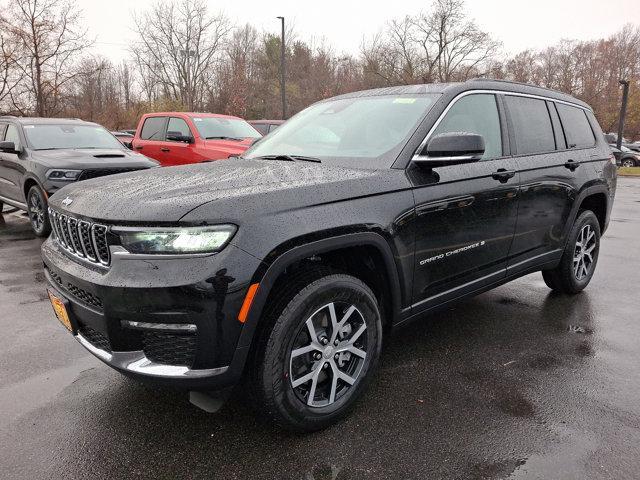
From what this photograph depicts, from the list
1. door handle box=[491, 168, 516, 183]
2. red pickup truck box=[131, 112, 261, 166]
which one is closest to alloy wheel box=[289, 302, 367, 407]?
door handle box=[491, 168, 516, 183]

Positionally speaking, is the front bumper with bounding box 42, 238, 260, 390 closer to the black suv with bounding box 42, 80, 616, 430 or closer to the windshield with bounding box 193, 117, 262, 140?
the black suv with bounding box 42, 80, 616, 430

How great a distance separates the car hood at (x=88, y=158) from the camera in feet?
22.7

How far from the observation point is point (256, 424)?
255 centimetres

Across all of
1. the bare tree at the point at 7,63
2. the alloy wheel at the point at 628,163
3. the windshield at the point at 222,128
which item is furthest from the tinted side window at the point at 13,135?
the alloy wheel at the point at 628,163

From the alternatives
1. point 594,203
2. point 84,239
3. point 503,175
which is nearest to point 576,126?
point 594,203

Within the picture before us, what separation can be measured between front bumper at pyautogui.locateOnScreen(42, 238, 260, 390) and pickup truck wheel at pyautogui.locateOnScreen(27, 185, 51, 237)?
5.80 m

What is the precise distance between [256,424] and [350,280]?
0.92 m

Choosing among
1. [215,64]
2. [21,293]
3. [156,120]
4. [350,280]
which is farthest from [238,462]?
[215,64]

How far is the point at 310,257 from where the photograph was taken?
237cm

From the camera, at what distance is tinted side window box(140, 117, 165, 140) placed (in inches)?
408

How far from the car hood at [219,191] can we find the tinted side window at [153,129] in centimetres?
796

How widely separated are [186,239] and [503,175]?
2.31 m

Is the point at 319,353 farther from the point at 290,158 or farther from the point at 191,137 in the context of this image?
the point at 191,137

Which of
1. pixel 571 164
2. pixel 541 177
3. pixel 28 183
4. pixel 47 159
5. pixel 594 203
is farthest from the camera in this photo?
pixel 28 183
